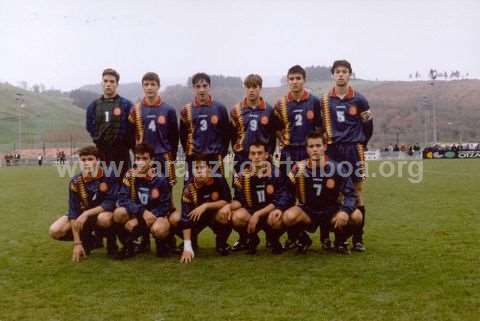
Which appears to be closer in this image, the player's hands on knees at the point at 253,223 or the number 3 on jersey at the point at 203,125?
the player's hands on knees at the point at 253,223

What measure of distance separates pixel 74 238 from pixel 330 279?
2.52 m

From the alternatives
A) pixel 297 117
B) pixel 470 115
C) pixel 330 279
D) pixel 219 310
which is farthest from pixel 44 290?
pixel 470 115

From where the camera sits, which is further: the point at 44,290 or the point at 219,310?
the point at 44,290

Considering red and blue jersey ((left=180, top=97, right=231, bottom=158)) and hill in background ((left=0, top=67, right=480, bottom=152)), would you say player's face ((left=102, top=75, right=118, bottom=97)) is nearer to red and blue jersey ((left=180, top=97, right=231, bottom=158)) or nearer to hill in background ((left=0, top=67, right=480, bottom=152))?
red and blue jersey ((left=180, top=97, right=231, bottom=158))

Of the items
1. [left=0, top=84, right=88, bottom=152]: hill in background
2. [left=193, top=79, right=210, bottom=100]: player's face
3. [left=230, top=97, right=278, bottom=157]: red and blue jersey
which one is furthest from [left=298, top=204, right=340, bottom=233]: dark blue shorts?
[left=0, top=84, right=88, bottom=152]: hill in background

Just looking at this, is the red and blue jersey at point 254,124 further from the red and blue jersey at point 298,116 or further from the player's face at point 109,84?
the player's face at point 109,84

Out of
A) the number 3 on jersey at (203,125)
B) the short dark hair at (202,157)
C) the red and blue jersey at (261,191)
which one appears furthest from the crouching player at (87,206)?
the red and blue jersey at (261,191)

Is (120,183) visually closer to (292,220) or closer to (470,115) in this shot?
(292,220)

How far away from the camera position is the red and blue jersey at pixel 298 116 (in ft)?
17.7

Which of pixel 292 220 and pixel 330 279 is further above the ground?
pixel 292 220

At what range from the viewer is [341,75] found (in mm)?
5234

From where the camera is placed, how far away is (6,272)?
4660 mm

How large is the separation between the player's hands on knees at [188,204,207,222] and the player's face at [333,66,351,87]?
1792 mm

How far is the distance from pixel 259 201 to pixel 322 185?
64 cm
